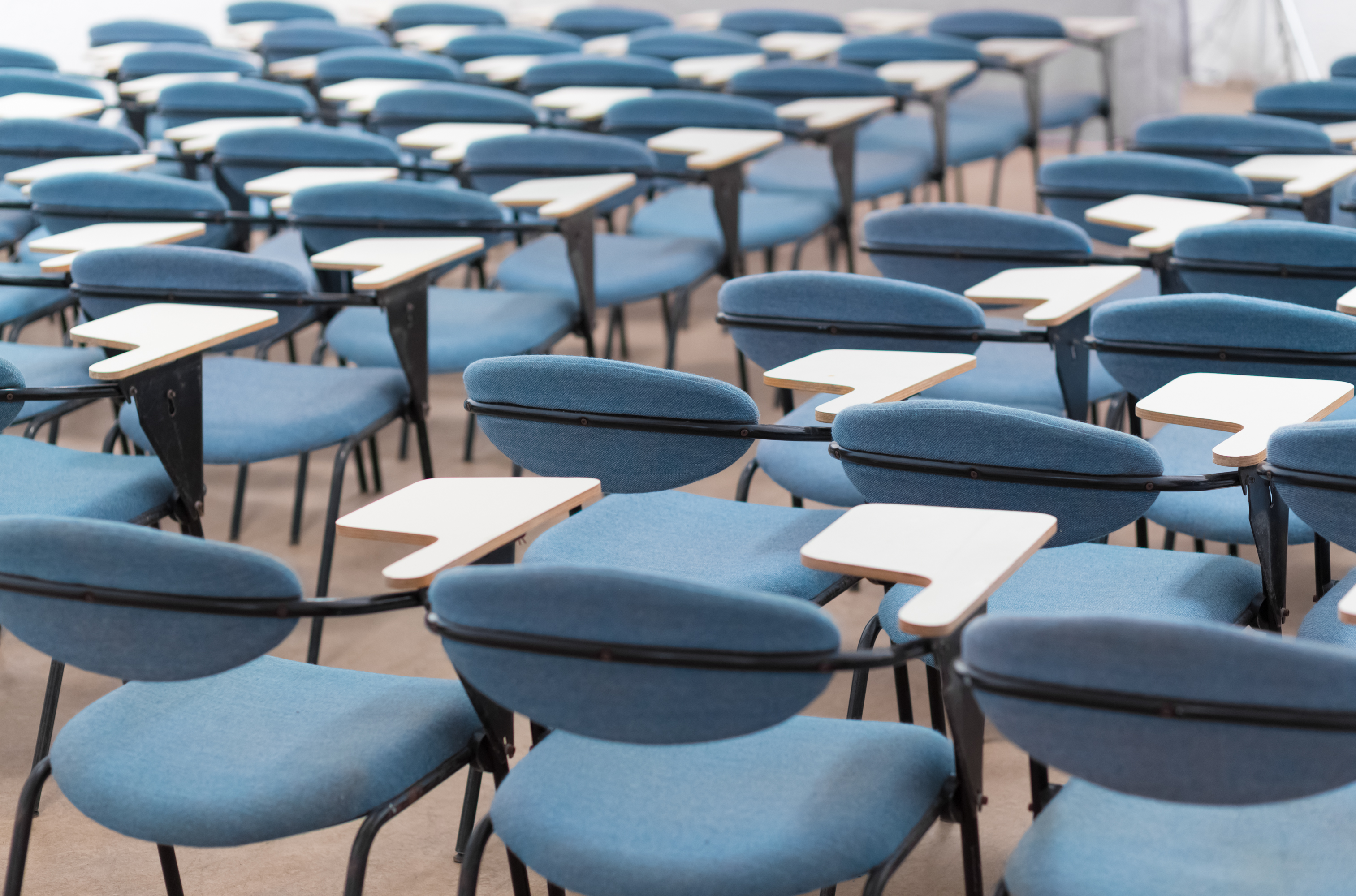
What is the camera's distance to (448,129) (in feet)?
15.6

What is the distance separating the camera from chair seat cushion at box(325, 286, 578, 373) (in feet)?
11.6

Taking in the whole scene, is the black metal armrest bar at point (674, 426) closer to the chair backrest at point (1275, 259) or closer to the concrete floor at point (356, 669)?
the concrete floor at point (356, 669)

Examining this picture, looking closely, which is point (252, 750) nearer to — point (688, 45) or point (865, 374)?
point (865, 374)

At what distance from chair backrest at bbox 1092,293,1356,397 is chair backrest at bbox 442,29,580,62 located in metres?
4.74

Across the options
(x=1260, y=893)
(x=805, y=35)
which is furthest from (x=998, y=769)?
(x=805, y=35)

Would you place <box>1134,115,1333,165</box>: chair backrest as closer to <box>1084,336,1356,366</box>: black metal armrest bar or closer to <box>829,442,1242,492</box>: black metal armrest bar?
<box>1084,336,1356,366</box>: black metal armrest bar

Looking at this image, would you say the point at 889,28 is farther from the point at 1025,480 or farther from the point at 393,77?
the point at 1025,480

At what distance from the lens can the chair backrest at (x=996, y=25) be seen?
6.68 meters

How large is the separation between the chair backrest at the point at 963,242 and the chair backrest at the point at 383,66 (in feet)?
10.1

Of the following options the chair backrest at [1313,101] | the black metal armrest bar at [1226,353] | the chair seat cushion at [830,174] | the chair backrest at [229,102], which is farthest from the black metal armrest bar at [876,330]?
the chair backrest at [229,102]

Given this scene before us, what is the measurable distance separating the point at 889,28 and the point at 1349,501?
586 cm

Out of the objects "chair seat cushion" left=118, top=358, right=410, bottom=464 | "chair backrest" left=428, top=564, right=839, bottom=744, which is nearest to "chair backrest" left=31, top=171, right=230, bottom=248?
"chair seat cushion" left=118, top=358, right=410, bottom=464

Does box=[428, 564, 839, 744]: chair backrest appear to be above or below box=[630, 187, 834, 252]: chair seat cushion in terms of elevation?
above

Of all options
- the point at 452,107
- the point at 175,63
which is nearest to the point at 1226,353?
the point at 452,107
